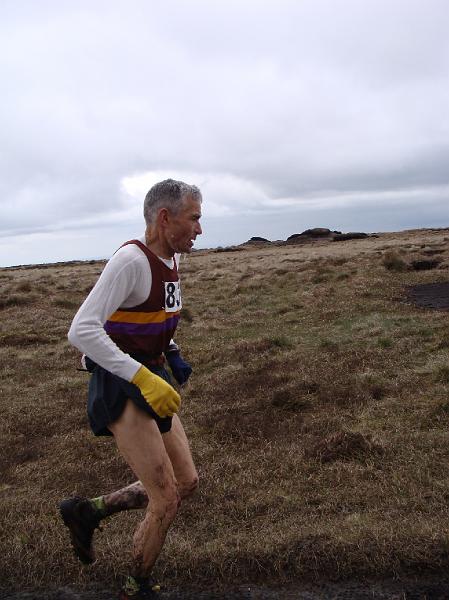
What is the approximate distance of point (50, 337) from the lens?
49.1 ft

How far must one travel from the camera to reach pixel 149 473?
3402mm

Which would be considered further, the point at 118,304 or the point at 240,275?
the point at 240,275

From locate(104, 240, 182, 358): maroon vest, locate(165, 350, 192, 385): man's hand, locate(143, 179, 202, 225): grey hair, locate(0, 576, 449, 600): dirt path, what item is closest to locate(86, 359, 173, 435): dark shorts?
locate(104, 240, 182, 358): maroon vest

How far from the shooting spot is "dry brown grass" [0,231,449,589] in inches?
164

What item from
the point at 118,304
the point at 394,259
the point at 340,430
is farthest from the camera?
the point at 394,259

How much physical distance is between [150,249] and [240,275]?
2471cm

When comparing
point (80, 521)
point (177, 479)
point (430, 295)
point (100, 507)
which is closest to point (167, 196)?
point (177, 479)

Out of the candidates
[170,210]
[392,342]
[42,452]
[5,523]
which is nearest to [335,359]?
[392,342]

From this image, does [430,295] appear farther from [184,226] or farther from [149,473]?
[149,473]

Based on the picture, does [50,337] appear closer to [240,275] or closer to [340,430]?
[340,430]

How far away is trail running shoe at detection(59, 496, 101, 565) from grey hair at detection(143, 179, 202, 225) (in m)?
1.95

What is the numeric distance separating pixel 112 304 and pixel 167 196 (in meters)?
0.79

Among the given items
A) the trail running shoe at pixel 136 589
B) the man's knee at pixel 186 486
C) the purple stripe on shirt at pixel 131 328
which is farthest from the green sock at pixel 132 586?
the purple stripe on shirt at pixel 131 328

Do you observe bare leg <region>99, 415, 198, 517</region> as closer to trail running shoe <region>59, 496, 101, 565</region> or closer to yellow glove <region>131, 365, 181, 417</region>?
trail running shoe <region>59, 496, 101, 565</region>
